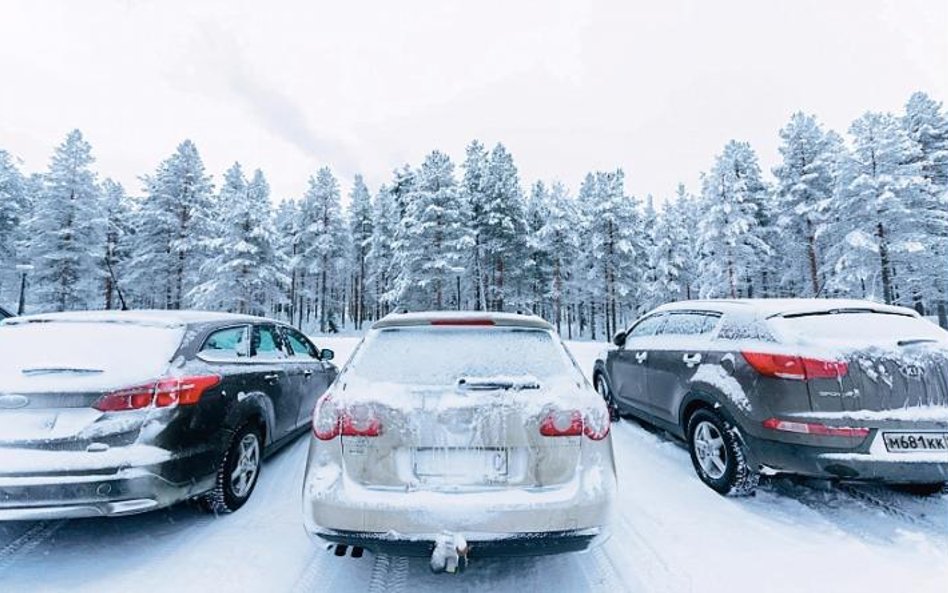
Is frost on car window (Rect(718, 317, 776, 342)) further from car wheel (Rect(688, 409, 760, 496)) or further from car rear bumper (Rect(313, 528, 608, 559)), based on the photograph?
car rear bumper (Rect(313, 528, 608, 559))

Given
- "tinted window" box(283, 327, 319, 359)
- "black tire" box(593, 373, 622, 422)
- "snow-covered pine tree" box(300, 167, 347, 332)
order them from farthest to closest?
"snow-covered pine tree" box(300, 167, 347, 332) < "black tire" box(593, 373, 622, 422) < "tinted window" box(283, 327, 319, 359)

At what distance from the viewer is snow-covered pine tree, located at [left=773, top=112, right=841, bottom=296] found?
2847cm

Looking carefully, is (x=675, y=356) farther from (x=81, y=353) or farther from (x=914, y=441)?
(x=81, y=353)

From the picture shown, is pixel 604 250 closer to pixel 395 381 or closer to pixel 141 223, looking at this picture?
pixel 395 381

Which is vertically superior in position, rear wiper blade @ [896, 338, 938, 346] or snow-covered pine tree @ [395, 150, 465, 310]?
snow-covered pine tree @ [395, 150, 465, 310]

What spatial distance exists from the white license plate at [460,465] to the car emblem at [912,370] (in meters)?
3.49

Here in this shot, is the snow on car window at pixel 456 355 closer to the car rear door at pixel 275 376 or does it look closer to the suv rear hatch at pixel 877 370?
the car rear door at pixel 275 376

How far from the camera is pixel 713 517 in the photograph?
11.9ft

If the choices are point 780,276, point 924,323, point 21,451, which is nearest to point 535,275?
point 780,276

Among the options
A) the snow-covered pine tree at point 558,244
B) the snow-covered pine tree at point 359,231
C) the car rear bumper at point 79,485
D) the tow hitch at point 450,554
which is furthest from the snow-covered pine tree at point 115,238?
the tow hitch at point 450,554

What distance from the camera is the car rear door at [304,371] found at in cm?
514

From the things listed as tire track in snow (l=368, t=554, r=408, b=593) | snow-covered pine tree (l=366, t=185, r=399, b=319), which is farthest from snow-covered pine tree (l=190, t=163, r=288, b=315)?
tire track in snow (l=368, t=554, r=408, b=593)

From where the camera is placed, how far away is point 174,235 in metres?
32.8

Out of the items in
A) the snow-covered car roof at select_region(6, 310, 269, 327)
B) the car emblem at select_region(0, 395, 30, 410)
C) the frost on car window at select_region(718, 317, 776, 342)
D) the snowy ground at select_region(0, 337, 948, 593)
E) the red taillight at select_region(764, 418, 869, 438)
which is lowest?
the snowy ground at select_region(0, 337, 948, 593)
